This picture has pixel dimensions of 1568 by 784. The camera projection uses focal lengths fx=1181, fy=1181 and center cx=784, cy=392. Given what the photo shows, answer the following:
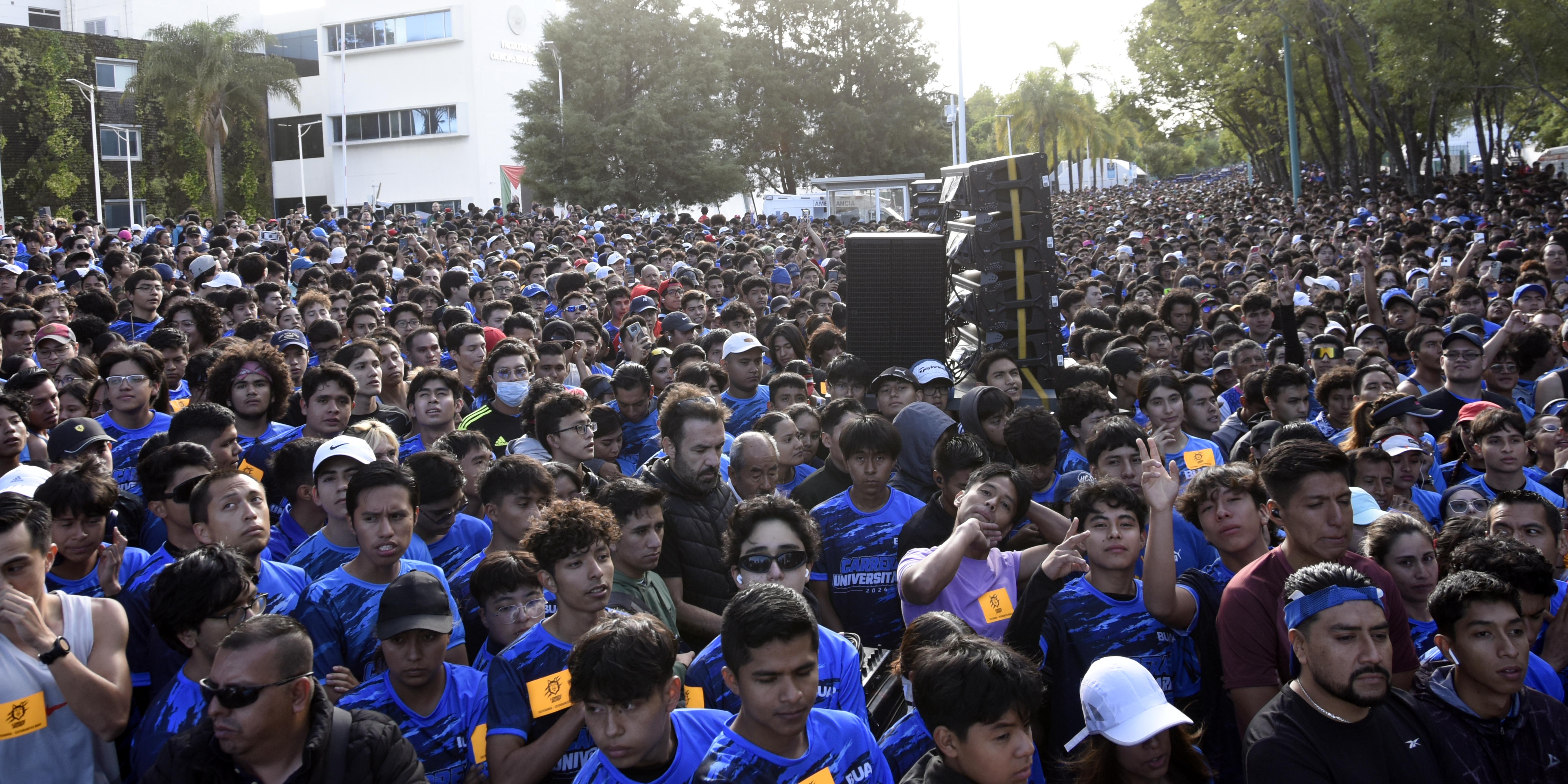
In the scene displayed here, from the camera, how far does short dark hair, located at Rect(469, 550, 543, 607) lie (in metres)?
4.50

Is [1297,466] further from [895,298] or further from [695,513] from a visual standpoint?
[895,298]

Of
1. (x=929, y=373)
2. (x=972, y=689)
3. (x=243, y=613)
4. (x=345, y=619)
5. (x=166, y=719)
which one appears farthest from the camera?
(x=929, y=373)

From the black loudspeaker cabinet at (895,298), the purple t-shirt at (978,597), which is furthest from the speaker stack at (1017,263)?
the purple t-shirt at (978,597)

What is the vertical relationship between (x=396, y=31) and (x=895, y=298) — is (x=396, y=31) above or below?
above

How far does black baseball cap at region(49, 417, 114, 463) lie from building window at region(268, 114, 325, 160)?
53.8 meters

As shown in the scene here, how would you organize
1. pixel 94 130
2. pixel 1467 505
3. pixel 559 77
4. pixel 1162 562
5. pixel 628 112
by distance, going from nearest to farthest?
1. pixel 1162 562
2. pixel 1467 505
3. pixel 94 130
4. pixel 628 112
5. pixel 559 77

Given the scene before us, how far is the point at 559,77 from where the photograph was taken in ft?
151

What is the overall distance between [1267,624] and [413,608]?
115 inches

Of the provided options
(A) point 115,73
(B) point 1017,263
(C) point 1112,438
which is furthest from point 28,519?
(A) point 115,73

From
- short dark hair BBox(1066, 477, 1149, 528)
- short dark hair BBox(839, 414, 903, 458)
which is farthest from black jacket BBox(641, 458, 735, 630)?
short dark hair BBox(1066, 477, 1149, 528)

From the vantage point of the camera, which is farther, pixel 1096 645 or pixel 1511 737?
pixel 1096 645

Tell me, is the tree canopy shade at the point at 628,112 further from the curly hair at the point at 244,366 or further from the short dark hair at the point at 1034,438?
the short dark hair at the point at 1034,438

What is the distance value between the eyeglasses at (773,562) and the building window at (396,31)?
53.2 meters

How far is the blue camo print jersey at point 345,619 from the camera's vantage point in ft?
14.0
